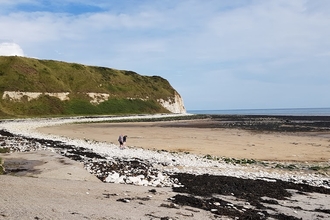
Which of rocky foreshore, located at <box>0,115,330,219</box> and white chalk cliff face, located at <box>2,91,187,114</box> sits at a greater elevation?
white chalk cliff face, located at <box>2,91,187,114</box>

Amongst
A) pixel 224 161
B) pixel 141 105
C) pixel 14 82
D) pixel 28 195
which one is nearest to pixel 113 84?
pixel 141 105

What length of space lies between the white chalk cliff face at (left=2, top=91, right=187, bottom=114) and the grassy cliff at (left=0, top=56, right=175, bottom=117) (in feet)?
2.90

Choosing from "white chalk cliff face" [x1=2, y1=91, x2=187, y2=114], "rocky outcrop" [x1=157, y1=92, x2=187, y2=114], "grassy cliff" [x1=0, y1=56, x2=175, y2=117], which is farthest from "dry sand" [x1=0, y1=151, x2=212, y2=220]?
"rocky outcrop" [x1=157, y1=92, x2=187, y2=114]

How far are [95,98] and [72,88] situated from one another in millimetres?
7942

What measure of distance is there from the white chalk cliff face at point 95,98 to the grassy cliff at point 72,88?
885 mm

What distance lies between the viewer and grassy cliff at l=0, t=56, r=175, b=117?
3647 inches

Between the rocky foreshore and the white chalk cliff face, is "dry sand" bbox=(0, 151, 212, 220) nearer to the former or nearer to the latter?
the rocky foreshore

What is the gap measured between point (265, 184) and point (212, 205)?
14.5 feet

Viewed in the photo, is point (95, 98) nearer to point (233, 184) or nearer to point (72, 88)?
point (72, 88)

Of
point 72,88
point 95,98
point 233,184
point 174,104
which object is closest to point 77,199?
point 233,184

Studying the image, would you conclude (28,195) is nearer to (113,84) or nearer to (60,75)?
(60,75)

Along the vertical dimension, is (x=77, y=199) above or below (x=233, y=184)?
above

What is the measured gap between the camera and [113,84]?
129 m

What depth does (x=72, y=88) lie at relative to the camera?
111m
